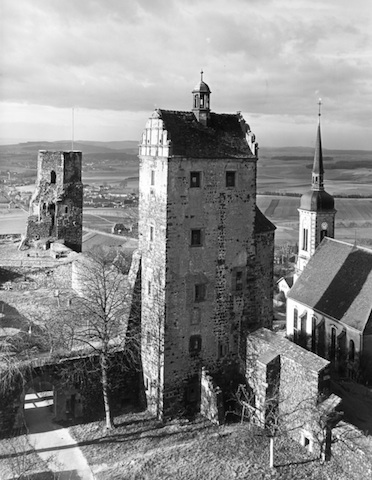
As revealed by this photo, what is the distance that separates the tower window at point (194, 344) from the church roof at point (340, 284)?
10.8 meters

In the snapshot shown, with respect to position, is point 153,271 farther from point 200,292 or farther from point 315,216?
point 315,216

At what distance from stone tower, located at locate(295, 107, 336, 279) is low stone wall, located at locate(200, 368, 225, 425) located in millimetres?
21813

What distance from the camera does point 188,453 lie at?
74.5 ft

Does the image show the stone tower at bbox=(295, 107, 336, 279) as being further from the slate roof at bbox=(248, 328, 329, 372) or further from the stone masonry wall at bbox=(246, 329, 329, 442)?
the stone masonry wall at bbox=(246, 329, 329, 442)

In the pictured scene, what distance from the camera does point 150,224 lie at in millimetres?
25672

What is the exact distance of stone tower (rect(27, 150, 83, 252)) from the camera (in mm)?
45219

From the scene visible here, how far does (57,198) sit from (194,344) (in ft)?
77.2

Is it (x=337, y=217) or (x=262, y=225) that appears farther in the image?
(x=337, y=217)

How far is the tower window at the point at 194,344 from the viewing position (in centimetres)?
2603

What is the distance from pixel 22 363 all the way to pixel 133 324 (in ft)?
19.3

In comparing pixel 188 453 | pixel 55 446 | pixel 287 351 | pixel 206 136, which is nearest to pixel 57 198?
pixel 206 136

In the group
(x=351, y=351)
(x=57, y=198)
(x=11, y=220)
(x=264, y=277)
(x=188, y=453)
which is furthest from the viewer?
(x=11, y=220)

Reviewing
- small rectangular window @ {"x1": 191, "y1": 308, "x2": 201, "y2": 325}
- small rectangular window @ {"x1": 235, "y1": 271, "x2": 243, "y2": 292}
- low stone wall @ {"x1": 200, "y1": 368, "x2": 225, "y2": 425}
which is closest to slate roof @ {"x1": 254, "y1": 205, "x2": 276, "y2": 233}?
small rectangular window @ {"x1": 235, "y1": 271, "x2": 243, "y2": 292}

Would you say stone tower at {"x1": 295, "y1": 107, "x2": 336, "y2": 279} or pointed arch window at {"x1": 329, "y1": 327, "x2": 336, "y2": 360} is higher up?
stone tower at {"x1": 295, "y1": 107, "x2": 336, "y2": 279}
